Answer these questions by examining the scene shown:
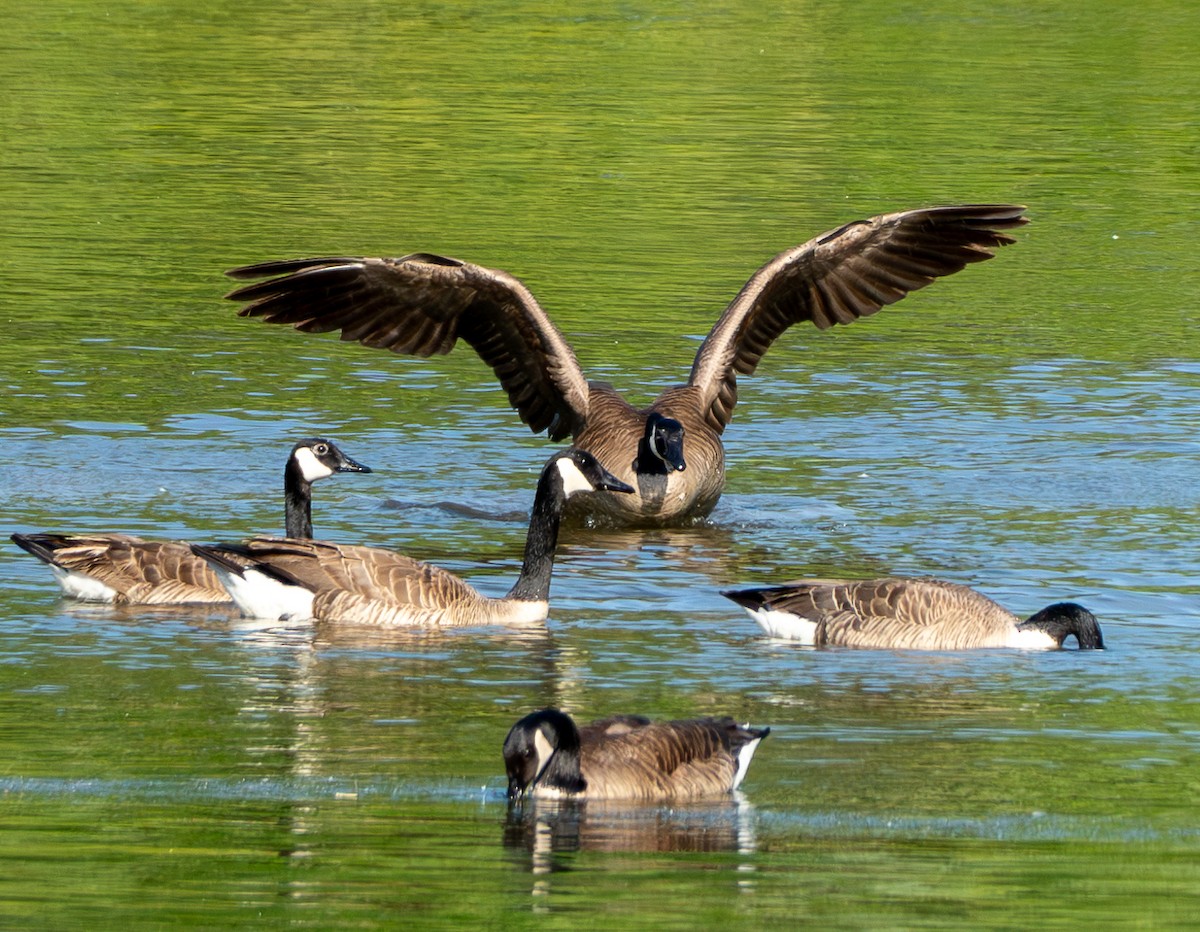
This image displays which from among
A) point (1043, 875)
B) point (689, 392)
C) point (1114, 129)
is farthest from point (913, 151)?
point (1043, 875)

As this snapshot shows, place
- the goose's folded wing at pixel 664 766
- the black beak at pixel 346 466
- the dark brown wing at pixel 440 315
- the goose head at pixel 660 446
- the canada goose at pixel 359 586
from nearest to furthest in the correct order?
the goose's folded wing at pixel 664 766 < the canada goose at pixel 359 586 < the black beak at pixel 346 466 < the goose head at pixel 660 446 < the dark brown wing at pixel 440 315

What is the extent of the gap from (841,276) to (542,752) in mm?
8734

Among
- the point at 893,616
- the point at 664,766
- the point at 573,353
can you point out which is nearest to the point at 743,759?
the point at 664,766

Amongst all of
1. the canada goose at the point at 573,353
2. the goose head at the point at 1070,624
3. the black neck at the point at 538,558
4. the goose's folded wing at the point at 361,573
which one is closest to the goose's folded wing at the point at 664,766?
the goose head at the point at 1070,624

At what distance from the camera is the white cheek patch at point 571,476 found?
1355cm

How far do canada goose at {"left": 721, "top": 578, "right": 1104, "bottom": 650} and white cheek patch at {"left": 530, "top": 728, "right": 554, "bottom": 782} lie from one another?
10.4 ft

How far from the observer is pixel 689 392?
1688 centimetres

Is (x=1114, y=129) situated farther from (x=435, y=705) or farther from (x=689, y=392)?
(x=435, y=705)

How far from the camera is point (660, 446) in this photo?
614 inches

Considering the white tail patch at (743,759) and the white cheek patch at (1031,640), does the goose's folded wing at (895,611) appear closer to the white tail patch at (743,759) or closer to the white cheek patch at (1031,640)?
the white cheek patch at (1031,640)

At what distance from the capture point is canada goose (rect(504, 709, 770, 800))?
9.20m

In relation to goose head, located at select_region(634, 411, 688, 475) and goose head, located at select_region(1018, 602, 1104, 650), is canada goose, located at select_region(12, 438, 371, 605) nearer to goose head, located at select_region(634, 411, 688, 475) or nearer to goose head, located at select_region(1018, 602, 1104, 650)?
goose head, located at select_region(634, 411, 688, 475)

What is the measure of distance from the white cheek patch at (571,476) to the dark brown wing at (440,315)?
2411 mm

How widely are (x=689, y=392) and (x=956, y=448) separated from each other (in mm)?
1992
